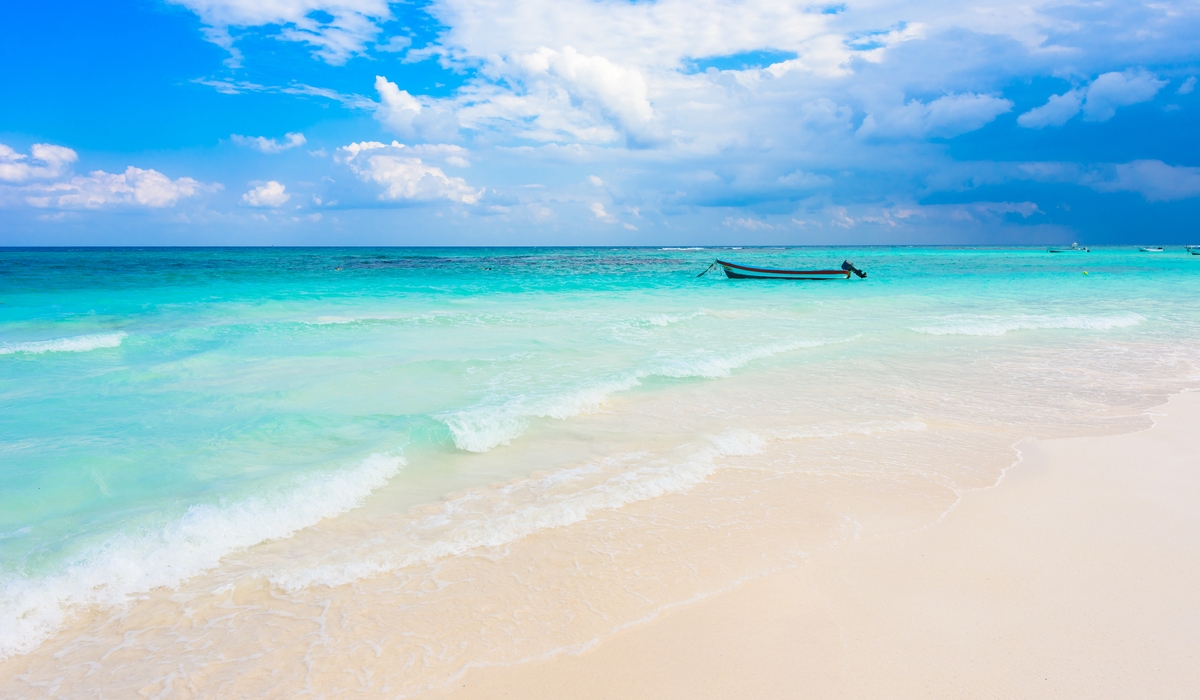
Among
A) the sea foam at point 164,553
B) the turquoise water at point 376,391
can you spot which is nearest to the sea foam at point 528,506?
the turquoise water at point 376,391

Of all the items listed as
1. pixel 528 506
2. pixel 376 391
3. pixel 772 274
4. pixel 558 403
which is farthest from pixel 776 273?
pixel 528 506

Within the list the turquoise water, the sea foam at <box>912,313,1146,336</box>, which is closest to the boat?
the turquoise water

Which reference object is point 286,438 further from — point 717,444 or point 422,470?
point 717,444

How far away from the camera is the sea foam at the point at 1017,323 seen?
15531 mm

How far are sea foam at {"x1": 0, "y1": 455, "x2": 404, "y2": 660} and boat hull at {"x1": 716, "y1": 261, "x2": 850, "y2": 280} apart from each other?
3284cm

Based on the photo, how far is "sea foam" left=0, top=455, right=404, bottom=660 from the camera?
3787mm

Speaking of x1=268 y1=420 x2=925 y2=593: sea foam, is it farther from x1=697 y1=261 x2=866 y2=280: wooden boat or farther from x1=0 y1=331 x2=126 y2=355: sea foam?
x1=697 y1=261 x2=866 y2=280: wooden boat

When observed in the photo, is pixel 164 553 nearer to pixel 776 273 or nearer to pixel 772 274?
pixel 776 273

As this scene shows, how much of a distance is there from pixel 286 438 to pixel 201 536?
2589 millimetres

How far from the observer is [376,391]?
9320mm

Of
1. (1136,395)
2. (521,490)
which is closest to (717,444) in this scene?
(521,490)

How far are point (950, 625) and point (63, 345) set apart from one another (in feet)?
54.7

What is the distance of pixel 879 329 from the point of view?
1619 centimetres

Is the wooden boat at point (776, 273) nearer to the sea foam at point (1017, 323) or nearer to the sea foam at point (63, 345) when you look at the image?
the sea foam at point (1017, 323)
